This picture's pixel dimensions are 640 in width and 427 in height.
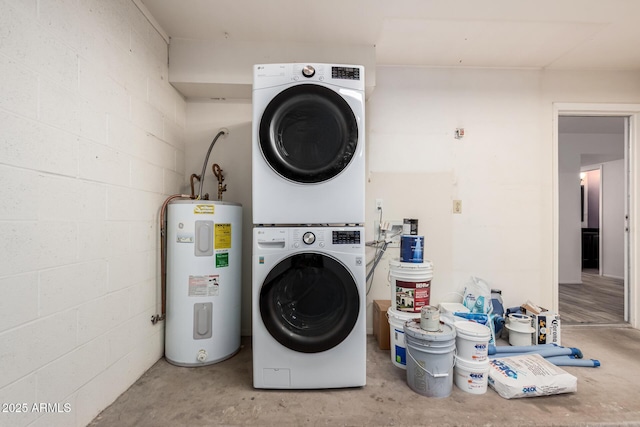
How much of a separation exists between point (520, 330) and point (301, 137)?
221 cm

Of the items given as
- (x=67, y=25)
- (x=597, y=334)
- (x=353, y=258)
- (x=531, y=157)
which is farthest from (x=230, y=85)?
(x=597, y=334)

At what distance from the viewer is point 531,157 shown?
259 cm

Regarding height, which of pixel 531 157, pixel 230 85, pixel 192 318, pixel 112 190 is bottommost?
pixel 192 318

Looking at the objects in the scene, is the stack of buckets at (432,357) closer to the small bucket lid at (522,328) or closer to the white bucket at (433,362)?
the white bucket at (433,362)

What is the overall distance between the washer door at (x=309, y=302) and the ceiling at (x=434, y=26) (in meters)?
1.65

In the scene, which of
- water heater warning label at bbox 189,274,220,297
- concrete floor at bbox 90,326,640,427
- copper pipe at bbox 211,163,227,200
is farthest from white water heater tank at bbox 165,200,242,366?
copper pipe at bbox 211,163,227,200

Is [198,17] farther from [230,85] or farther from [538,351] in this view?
[538,351]

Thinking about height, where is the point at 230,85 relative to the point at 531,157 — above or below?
above

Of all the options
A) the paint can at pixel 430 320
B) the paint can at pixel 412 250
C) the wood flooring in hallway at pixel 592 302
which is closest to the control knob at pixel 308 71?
the paint can at pixel 412 250

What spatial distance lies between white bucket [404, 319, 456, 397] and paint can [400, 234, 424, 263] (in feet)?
1.64

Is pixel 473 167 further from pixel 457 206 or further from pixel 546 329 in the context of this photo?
pixel 546 329

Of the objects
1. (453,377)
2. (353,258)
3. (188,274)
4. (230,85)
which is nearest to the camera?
(353,258)

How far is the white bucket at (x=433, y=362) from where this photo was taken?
5.18ft

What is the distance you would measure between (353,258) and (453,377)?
3.26 feet
